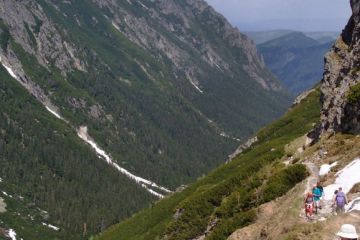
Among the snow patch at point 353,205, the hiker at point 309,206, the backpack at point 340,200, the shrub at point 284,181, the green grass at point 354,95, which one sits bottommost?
the shrub at point 284,181

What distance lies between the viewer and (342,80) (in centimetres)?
7625

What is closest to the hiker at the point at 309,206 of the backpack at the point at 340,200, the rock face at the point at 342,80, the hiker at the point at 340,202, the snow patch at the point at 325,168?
the hiker at the point at 340,202

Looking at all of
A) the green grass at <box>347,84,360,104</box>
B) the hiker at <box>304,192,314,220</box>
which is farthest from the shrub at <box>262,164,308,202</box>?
the hiker at <box>304,192,314,220</box>

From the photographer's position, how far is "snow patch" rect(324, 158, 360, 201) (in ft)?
122

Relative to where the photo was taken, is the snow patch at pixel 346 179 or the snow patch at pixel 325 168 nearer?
the snow patch at pixel 346 179

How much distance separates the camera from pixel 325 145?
51.7m

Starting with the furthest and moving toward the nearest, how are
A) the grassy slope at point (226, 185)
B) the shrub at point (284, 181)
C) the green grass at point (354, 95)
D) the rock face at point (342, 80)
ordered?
the grassy slope at point (226, 185) → the rock face at point (342, 80) → the green grass at point (354, 95) → the shrub at point (284, 181)

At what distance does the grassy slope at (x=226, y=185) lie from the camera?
64938 mm

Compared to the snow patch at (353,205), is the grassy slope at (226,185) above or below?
below

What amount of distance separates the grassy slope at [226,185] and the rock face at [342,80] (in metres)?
8.14

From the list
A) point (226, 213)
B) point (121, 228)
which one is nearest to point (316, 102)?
point (121, 228)

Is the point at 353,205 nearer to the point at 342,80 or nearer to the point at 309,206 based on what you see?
the point at 309,206

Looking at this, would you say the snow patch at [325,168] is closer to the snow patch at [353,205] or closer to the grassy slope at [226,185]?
Answer: the grassy slope at [226,185]

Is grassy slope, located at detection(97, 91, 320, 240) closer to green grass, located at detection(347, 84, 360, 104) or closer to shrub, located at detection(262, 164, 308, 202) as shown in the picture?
shrub, located at detection(262, 164, 308, 202)
